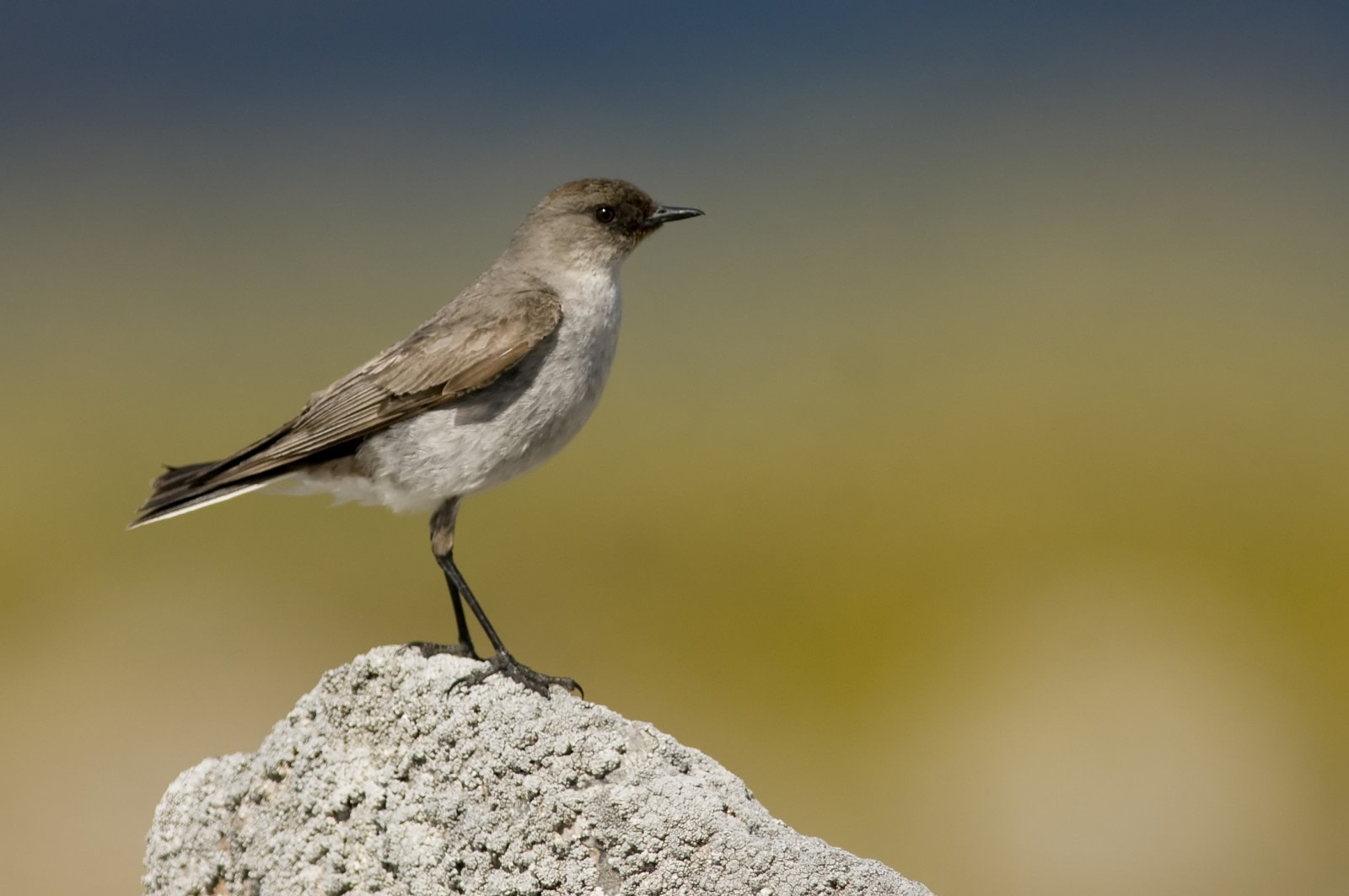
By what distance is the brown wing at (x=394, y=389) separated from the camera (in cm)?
729

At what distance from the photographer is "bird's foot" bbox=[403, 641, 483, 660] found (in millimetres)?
6016

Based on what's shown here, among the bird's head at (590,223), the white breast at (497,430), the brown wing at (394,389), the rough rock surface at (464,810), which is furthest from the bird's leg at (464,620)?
the bird's head at (590,223)

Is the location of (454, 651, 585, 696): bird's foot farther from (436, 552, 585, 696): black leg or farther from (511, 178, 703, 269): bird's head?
(511, 178, 703, 269): bird's head

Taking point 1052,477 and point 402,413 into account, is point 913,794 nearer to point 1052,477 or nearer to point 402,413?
point 402,413

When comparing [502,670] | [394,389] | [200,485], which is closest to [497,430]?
[394,389]

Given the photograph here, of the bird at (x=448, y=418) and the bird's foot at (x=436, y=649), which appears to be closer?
the bird's foot at (x=436, y=649)

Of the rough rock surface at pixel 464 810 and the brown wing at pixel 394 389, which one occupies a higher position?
the brown wing at pixel 394 389

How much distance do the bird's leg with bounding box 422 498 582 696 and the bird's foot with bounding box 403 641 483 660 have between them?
0.01 meters

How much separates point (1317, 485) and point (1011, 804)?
47.4 ft

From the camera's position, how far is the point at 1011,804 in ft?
49.0

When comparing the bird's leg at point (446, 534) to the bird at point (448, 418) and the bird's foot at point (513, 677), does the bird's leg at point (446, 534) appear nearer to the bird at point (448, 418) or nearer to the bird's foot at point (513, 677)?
the bird at point (448, 418)

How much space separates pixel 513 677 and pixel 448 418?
5.38 feet

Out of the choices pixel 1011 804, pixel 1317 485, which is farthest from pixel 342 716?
pixel 1317 485

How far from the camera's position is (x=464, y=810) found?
17.8ft
